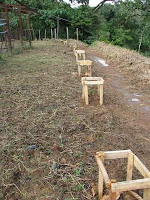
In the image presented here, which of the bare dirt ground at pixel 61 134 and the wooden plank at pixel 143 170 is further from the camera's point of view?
the bare dirt ground at pixel 61 134

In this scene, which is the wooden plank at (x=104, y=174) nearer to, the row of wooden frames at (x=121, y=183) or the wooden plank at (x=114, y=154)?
the row of wooden frames at (x=121, y=183)

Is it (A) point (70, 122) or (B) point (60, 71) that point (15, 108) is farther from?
(B) point (60, 71)

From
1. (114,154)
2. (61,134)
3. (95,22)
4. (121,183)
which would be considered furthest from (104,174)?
(95,22)

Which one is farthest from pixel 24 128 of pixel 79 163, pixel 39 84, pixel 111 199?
pixel 39 84

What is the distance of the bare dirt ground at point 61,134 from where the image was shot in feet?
7.38

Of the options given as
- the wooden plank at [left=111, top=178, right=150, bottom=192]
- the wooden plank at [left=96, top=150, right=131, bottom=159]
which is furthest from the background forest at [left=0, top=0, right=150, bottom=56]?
the wooden plank at [left=111, top=178, right=150, bottom=192]

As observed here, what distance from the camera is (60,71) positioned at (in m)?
7.07

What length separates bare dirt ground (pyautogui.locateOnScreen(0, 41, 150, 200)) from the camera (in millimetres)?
2250

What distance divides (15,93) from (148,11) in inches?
513

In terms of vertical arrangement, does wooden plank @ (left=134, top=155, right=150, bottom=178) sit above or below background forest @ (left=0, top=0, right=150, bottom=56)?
below

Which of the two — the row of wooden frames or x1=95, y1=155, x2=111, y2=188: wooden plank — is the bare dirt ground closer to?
the row of wooden frames

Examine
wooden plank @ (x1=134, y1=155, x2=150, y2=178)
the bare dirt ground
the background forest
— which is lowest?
the bare dirt ground

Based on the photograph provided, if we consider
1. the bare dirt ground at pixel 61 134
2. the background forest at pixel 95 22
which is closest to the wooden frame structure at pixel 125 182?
the bare dirt ground at pixel 61 134

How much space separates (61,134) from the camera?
3.18 metres
